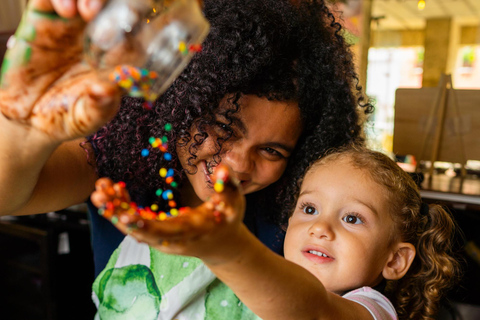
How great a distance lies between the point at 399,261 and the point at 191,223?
2.43 ft

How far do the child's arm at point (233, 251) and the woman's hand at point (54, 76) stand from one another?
0.11m

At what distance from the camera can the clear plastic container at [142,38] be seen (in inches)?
19.2

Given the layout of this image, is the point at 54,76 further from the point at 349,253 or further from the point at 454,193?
the point at 454,193

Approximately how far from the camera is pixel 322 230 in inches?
38.0

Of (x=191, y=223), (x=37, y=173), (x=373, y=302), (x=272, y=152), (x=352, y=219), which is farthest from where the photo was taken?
(x=272, y=152)

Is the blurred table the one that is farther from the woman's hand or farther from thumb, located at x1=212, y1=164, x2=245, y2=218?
the woman's hand

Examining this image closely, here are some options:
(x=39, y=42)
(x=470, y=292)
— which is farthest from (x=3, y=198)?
(x=470, y=292)

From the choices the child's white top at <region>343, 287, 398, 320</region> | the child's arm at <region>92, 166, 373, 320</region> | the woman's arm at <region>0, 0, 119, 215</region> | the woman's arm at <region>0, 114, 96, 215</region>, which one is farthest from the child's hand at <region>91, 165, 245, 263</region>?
the child's white top at <region>343, 287, 398, 320</region>

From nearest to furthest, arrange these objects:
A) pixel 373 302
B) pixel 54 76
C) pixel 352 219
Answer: pixel 54 76 < pixel 373 302 < pixel 352 219

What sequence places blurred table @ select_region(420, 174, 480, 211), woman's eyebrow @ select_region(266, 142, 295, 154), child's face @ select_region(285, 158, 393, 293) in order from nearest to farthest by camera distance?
child's face @ select_region(285, 158, 393, 293) < woman's eyebrow @ select_region(266, 142, 295, 154) < blurred table @ select_region(420, 174, 480, 211)

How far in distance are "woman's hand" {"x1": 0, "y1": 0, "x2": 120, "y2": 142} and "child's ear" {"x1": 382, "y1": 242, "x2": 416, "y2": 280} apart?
783mm

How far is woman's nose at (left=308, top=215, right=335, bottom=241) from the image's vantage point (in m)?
0.97

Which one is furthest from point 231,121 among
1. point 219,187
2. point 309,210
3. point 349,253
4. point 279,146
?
point 219,187

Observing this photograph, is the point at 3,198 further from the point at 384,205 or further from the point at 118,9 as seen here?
the point at 384,205
